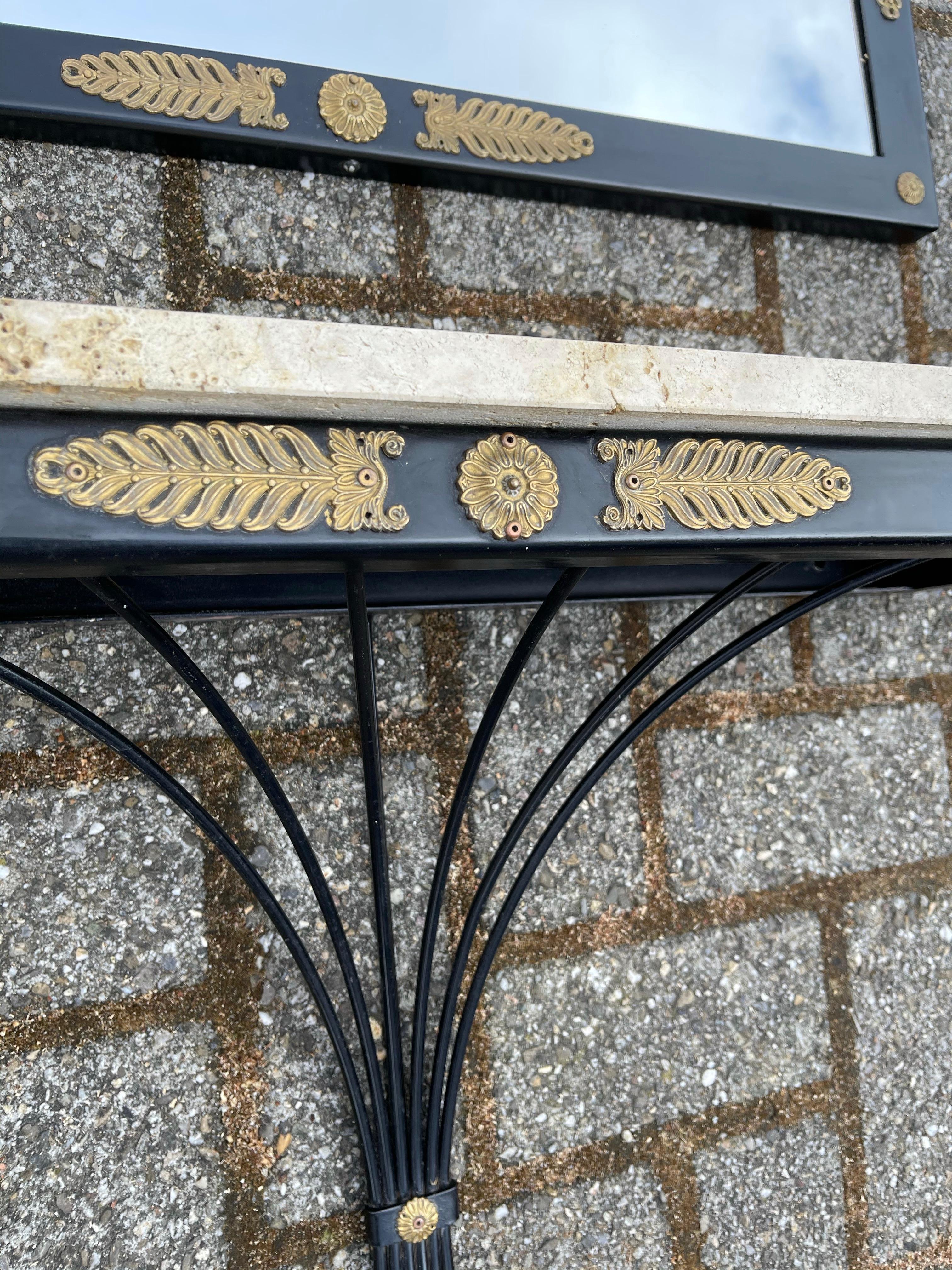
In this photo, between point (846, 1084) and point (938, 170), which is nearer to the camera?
point (846, 1084)

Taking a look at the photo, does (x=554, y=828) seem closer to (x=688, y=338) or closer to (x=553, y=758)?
(x=553, y=758)

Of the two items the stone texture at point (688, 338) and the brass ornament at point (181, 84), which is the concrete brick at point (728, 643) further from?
the brass ornament at point (181, 84)

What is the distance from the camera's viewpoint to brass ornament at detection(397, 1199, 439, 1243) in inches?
23.0

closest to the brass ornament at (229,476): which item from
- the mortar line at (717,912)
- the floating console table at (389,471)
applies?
the floating console table at (389,471)

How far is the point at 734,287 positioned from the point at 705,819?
469mm

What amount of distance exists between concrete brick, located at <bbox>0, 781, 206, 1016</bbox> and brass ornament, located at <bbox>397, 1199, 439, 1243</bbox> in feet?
0.69

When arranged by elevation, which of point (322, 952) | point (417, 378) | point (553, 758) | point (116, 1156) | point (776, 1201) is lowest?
point (776, 1201)

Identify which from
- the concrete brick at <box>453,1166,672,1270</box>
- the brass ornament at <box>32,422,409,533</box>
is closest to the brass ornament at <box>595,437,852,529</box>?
the brass ornament at <box>32,422,409,533</box>

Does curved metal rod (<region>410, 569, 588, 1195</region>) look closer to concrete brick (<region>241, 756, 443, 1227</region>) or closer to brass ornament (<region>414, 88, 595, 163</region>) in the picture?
concrete brick (<region>241, 756, 443, 1227</region>)

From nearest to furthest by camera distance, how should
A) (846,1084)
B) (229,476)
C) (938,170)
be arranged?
(229,476) → (846,1084) → (938,170)

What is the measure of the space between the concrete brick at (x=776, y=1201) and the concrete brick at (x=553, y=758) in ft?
0.75

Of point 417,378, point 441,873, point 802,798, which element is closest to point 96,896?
point 441,873

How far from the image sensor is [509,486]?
0.39 m

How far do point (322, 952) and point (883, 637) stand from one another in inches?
22.1
